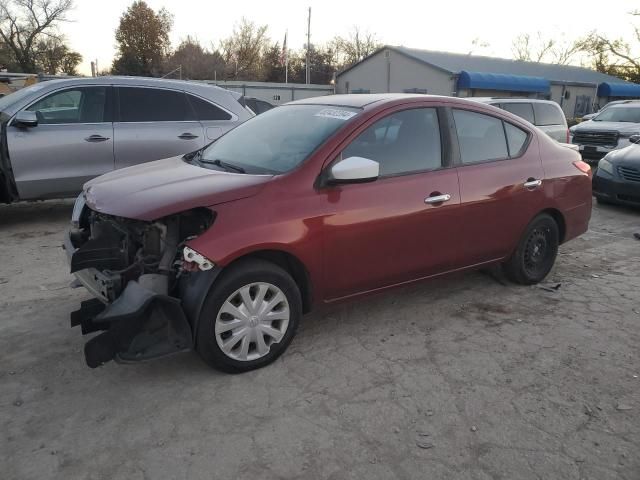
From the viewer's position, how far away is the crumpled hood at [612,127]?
1276 centimetres

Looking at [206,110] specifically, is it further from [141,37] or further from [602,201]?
Answer: [141,37]

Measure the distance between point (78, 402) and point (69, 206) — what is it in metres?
5.55

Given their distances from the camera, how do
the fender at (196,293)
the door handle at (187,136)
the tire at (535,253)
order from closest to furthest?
the fender at (196,293) → the tire at (535,253) → the door handle at (187,136)

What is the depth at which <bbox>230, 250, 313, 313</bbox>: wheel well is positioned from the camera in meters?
3.33

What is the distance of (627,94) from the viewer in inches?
1583

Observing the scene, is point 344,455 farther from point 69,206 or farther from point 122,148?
point 69,206

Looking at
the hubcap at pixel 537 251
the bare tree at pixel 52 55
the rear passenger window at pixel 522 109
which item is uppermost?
the bare tree at pixel 52 55

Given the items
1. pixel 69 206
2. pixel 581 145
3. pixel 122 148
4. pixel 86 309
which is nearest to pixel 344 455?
pixel 86 309

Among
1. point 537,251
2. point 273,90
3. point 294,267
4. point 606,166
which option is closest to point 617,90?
point 273,90

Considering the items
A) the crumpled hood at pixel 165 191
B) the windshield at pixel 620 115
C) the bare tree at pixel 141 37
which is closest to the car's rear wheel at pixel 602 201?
the windshield at pixel 620 115

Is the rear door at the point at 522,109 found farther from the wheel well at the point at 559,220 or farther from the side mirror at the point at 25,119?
the side mirror at the point at 25,119

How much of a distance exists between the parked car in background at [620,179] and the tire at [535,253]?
14.3 feet

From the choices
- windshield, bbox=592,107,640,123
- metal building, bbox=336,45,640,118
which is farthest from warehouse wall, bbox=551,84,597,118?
windshield, bbox=592,107,640,123

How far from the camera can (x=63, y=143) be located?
250 inches
